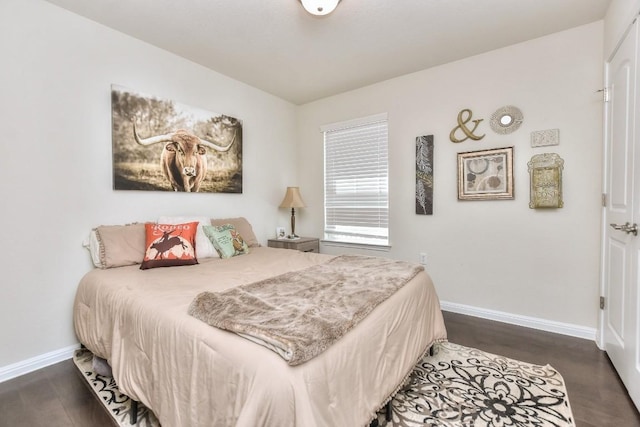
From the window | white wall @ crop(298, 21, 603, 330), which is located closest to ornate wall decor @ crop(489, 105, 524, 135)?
white wall @ crop(298, 21, 603, 330)

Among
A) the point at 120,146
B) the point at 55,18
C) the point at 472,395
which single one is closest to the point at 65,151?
the point at 120,146

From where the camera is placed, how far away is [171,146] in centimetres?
281

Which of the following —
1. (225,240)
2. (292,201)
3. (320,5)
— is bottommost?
(225,240)

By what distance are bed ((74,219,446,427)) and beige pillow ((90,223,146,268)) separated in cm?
12

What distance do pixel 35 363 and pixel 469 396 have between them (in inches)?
115

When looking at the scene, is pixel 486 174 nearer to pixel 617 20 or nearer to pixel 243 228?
pixel 617 20

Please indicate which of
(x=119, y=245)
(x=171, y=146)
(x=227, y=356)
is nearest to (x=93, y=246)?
(x=119, y=245)

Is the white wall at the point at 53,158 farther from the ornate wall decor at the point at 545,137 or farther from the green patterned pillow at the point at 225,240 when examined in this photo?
the ornate wall decor at the point at 545,137

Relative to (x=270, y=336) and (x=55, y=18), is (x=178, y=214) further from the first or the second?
(x=270, y=336)

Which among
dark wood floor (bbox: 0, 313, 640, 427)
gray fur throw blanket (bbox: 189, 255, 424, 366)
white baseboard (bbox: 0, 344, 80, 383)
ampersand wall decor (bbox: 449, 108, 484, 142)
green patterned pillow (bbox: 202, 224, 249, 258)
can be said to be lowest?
dark wood floor (bbox: 0, 313, 640, 427)

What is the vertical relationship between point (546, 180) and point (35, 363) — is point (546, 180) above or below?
above

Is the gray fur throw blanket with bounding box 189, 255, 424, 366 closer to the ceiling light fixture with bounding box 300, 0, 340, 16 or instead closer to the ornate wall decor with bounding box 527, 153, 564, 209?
the ornate wall decor with bounding box 527, 153, 564, 209

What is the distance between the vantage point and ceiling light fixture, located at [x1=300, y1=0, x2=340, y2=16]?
1.95 meters

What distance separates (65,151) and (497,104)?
3703 millimetres
